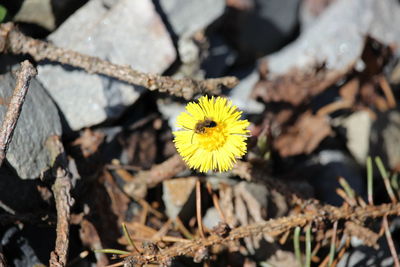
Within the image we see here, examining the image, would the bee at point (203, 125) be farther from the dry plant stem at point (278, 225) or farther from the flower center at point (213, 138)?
the dry plant stem at point (278, 225)

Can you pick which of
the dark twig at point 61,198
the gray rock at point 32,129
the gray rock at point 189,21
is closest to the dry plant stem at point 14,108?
the gray rock at point 32,129

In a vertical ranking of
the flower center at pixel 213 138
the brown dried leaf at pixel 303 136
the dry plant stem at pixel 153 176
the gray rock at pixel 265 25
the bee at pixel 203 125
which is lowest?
the brown dried leaf at pixel 303 136

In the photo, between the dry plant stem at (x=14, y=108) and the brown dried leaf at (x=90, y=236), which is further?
the brown dried leaf at (x=90, y=236)

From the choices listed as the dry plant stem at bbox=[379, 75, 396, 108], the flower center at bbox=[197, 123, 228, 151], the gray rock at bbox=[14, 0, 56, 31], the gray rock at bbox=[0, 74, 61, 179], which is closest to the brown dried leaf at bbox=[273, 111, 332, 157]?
the dry plant stem at bbox=[379, 75, 396, 108]

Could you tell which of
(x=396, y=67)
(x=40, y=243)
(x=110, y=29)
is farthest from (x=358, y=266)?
(x=110, y=29)

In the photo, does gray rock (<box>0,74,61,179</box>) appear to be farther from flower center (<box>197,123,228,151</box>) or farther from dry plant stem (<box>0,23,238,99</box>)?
flower center (<box>197,123,228,151</box>)

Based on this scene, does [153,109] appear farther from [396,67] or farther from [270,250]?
[396,67]

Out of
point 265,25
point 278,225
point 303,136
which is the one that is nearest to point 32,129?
point 278,225

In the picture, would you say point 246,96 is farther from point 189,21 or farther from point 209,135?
point 209,135
